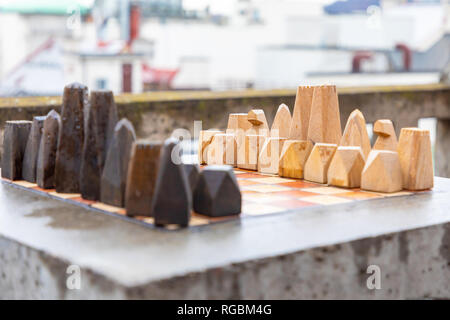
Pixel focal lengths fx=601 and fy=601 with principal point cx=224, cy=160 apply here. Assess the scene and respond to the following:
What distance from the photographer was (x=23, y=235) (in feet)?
3.86

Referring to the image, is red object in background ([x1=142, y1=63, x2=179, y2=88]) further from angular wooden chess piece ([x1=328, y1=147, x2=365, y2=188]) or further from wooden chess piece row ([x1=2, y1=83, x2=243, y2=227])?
angular wooden chess piece ([x1=328, y1=147, x2=365, y2=188])

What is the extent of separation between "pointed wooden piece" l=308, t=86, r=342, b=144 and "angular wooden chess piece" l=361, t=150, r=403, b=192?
245mm

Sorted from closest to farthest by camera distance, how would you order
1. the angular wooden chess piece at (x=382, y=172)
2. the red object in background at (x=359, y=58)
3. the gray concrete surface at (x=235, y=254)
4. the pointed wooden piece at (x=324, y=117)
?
the gray concrete surface at (x=235, y=254), the angular wooden chess piece at (x=382, y=172), the pointed wooden piece at (x=324, y=117), the red object in background at (x=359, y=58)

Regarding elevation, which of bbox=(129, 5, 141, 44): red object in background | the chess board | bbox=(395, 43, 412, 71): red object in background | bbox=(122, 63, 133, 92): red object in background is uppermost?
bbox=(129, 5, 141, 44): red object in background

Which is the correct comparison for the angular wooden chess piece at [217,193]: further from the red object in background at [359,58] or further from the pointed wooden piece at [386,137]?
the red object in background at [359,58]

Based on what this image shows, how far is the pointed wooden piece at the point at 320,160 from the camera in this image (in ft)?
5.48

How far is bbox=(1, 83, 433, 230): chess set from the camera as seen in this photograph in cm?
126

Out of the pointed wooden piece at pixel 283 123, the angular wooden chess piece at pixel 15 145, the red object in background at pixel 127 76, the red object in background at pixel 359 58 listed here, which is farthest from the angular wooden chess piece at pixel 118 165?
the red object in background at pixel 359 58

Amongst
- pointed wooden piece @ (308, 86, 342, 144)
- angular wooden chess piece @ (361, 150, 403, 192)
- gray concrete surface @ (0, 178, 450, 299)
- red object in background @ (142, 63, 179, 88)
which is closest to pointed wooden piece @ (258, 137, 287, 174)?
pointed wooden piece @ (308, 86, 342, 144)

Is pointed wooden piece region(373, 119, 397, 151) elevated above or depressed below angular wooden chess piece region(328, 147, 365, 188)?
above

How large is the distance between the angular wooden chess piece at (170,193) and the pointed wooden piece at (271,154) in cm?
67
